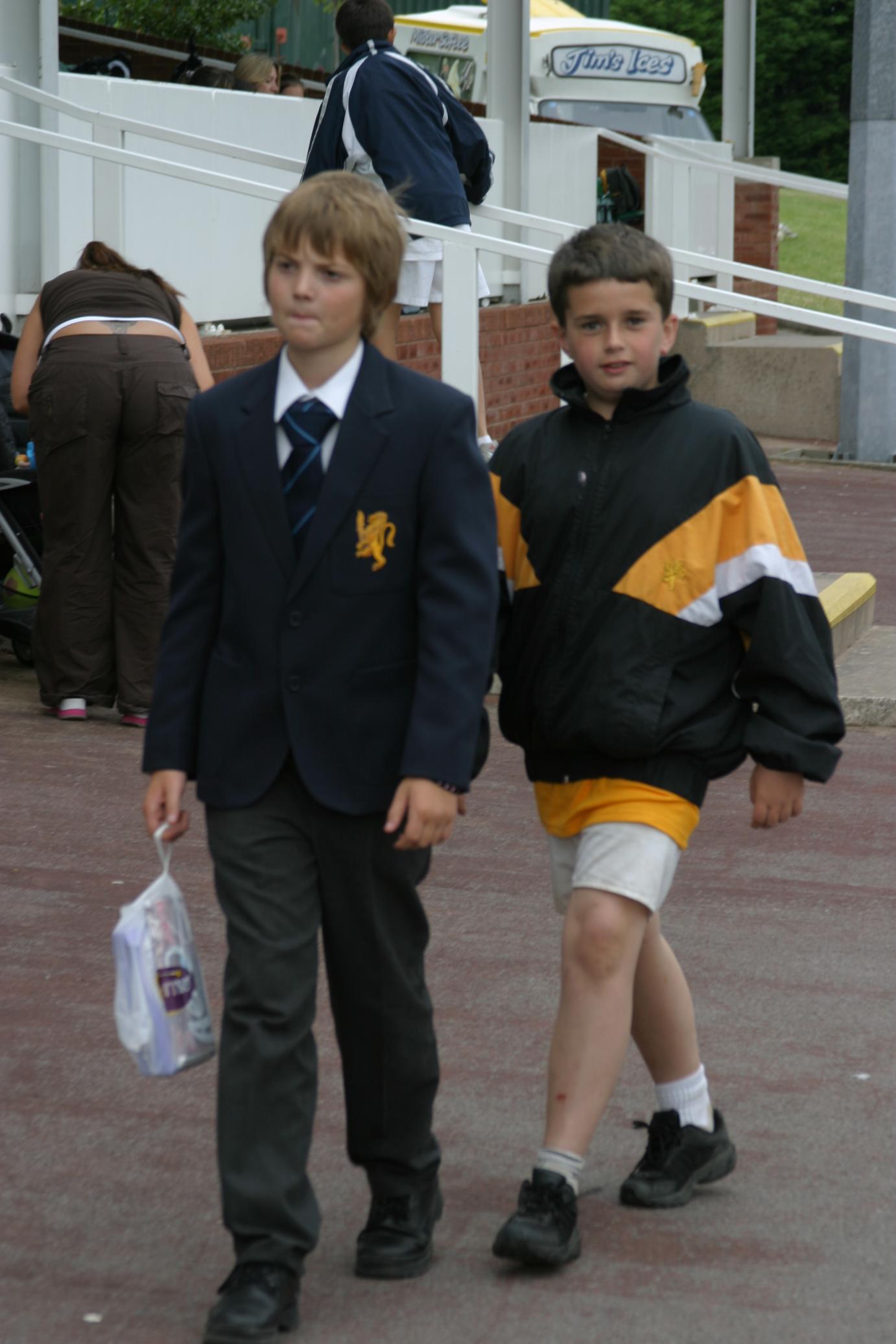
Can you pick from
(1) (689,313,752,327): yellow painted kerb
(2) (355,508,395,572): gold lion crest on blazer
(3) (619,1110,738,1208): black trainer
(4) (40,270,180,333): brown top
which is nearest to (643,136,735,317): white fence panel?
(1) (689,313,752,327): yellow painted kerb

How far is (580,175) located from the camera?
1688cm

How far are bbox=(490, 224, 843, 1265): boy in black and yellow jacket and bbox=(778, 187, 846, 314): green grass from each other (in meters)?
21.2

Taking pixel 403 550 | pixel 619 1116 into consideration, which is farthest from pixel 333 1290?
pixel 403 550

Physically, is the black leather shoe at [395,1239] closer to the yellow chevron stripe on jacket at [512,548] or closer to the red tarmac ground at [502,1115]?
the red tarmac ground at [502,1115]

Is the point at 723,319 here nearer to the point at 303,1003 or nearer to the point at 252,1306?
the point at 303,1003

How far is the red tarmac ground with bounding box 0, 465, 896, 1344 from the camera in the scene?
3.37m

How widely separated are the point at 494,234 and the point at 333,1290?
11.4 meters

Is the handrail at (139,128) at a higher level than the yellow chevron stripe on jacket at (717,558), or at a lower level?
higher

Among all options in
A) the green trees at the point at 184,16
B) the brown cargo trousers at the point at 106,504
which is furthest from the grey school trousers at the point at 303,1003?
the green trees at the point at 184,16

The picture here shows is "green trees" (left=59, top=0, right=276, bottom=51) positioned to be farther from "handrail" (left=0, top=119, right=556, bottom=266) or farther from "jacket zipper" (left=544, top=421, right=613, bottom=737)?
"jacket zipper" (left=544, top=421, right=613, bottom=737)

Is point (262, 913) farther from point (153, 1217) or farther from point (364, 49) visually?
point (364, 49)

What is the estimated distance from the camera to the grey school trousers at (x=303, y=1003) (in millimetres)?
3193

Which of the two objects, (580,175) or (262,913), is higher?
(580,175)

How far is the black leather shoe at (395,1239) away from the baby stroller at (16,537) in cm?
500
